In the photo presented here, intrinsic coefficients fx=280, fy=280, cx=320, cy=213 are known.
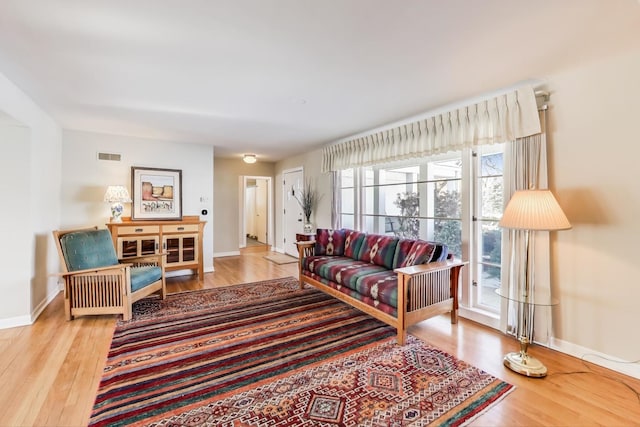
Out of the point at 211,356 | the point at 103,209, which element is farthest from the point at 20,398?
the point at 103,209

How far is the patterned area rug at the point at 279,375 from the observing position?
5.32 ft

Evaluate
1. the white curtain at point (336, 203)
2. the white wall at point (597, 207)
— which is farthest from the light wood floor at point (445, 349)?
the white curtain at point (336, 203)

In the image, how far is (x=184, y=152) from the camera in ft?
15.9

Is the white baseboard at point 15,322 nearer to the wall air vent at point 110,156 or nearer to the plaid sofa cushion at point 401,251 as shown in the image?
the wall air vent at point 110,156

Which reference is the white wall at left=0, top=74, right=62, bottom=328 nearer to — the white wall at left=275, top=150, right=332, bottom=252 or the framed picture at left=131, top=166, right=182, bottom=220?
the framed picture at left=131, top=166, right=182, bottom=220

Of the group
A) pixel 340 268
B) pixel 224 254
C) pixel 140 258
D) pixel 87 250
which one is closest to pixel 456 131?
pixel 340 268

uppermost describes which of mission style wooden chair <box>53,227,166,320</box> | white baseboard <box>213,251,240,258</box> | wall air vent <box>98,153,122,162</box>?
wall air vent <box>98,153,122,162</box>

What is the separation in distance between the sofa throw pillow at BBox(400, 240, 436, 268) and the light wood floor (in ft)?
2.15

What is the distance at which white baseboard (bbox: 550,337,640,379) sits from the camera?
78.8 inches

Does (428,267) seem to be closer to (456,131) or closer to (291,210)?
(456,131)

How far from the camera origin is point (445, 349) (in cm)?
237

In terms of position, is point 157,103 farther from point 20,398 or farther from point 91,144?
point 20,398

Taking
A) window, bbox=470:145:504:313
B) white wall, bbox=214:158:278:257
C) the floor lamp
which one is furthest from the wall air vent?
the floor lamp

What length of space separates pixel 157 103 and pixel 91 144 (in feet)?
6.72
